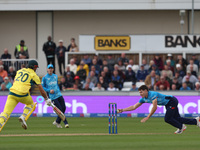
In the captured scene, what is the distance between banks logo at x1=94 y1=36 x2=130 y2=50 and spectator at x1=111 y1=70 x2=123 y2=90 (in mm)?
3774

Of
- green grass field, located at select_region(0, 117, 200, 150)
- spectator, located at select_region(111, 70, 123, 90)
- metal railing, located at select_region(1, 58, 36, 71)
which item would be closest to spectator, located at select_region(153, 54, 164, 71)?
spectator, located at select_region(111, 70, 123, 90)

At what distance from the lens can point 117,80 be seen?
26562 millimetres

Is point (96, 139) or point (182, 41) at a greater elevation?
point (182, 41)

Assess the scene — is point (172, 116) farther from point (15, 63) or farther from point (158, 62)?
point (15, 63)

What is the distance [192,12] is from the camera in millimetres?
33219

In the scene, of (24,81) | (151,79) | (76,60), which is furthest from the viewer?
(76,60)

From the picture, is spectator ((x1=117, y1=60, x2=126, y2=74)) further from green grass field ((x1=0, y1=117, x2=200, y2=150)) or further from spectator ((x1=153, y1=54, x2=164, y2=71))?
green grass field ((x1=0, y1=117, x2=200, y2=150))

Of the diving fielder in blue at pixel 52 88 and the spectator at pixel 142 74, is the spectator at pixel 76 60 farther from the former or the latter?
the diving fielder in blue at pixel 52 88

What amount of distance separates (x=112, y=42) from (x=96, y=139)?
54.7 ft

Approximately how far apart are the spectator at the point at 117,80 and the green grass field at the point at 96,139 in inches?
333

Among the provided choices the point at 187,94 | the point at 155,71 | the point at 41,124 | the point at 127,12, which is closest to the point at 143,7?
the point at 127,12

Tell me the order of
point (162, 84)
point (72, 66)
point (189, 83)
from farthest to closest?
1. point (72, 66)
2. point (189, 83)
3. point (162, 84)

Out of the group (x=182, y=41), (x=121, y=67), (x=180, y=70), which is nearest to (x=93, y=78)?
(x=121, y=67)

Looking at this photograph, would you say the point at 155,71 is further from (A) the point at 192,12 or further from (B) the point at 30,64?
(B) the point at 30,64
